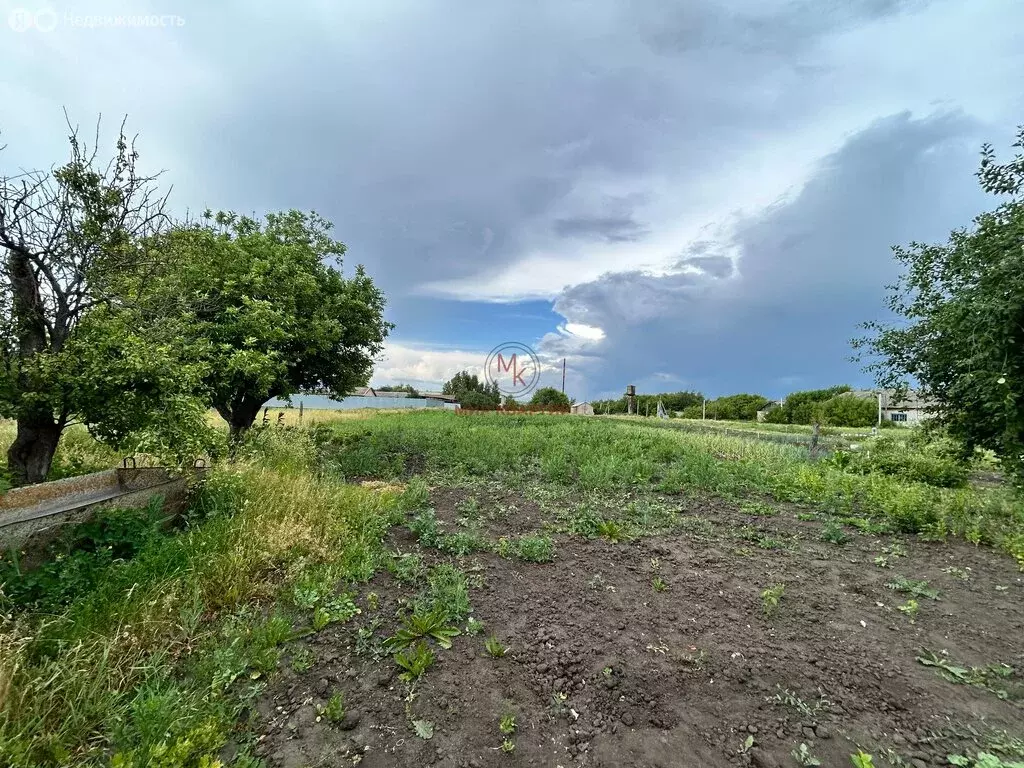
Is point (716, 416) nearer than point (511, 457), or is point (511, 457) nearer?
point (511, 457)

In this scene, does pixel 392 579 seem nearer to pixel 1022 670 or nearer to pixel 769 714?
pixel 769 714

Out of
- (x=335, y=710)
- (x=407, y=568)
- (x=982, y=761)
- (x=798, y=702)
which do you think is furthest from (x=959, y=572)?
(x=335, y=710)

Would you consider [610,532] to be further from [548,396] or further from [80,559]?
[548,396]

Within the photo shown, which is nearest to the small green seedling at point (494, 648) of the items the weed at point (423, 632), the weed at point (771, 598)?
the weed at point (423, 632)

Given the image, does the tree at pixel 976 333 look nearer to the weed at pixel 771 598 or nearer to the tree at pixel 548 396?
the weed at pixel 771 598

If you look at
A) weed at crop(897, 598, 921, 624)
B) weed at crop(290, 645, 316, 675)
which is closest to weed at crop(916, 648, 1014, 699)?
weed at crop(897, 598, 921, 624)

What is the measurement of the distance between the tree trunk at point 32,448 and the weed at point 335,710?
4.20 meters

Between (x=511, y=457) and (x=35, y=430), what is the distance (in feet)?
22.4

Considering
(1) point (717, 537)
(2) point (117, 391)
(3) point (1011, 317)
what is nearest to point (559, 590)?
(1) point (717, 537)

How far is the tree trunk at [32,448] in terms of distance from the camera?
421 centimetres

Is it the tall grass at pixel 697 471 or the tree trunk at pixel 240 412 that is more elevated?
the tree trunk at pixel 240 412

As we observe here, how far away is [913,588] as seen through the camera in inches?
148

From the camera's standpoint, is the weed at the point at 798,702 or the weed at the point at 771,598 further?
the weed at the point at 771,598

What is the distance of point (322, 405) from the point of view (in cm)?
4247
